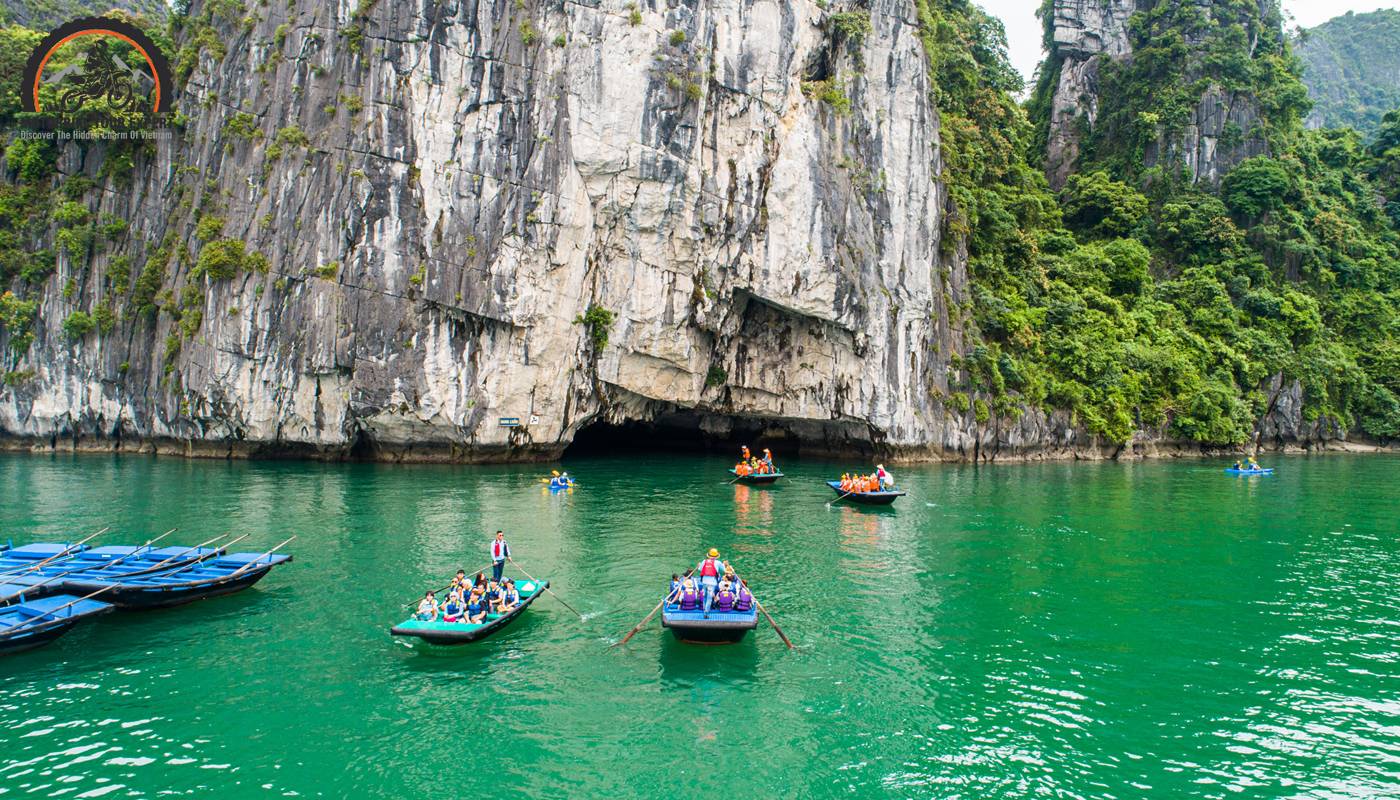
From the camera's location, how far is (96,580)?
14227mm

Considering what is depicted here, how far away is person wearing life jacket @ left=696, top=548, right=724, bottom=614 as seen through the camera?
12977 millimetres

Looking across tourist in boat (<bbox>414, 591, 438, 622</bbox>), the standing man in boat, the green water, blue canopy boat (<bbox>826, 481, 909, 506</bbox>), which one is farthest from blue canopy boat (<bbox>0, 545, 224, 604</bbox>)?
blue canopy boat (<bbox>826, 481, 909, 506</bbox>)

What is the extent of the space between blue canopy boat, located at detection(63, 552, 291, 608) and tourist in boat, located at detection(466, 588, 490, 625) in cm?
516

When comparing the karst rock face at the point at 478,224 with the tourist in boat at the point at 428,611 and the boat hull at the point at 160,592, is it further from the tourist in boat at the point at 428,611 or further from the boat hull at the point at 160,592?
the tourist in boat at the point at 428,611

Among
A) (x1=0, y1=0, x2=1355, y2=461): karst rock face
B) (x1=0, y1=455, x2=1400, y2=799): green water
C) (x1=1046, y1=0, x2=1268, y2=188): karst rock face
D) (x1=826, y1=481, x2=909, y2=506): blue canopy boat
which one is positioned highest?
(x1=1046, y1=0, x2=1268, y2=188): karst rock face

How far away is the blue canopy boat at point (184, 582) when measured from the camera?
46.1ft

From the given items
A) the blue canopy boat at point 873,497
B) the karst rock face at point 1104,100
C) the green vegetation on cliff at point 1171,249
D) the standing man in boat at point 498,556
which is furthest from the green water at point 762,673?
the karst rock face at point 1104,100

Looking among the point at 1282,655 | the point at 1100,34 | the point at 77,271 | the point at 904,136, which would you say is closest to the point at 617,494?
the point at 1282,655

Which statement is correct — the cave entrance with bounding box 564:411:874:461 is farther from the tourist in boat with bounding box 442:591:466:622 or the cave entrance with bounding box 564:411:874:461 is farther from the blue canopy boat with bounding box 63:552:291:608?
the tourist in boat with bounding box 442:591:466:622

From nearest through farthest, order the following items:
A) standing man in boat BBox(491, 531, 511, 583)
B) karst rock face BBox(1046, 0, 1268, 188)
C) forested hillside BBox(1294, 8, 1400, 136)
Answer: standing man in boat BBox(491, 531, 511, 583)
karst rock face BBox(1046, 0, 1268, 188)
forested hillside BBox(1294, 8, 1400, 136)

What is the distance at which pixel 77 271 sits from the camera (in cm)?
3747

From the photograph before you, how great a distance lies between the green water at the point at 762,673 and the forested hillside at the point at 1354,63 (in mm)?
112620

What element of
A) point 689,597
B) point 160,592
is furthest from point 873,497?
point 160,592

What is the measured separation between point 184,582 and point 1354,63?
149 m
